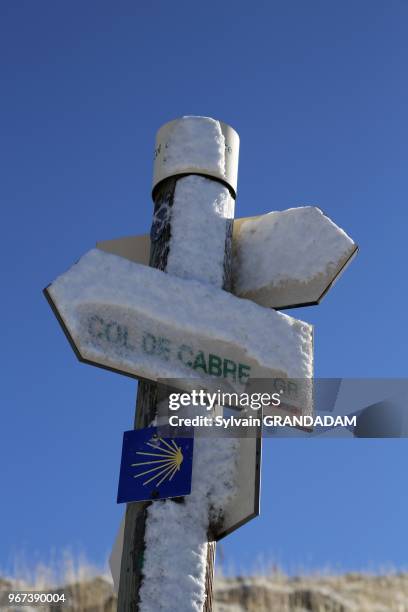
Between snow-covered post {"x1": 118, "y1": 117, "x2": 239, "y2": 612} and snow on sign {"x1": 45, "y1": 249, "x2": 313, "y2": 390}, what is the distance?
18 centimetres

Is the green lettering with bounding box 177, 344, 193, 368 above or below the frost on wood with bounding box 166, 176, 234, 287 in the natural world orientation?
below

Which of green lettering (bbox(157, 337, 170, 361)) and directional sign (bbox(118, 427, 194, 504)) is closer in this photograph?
directional sign (bbox(118, 427, 194, 504))

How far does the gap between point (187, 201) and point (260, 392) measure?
3.55 ft

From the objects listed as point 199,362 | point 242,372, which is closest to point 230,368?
point 242,372

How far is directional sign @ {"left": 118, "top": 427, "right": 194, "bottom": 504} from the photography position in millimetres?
3562

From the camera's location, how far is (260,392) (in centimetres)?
400

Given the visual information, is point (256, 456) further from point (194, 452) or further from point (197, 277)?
point (197, 277)

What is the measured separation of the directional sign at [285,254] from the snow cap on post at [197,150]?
0.95ft

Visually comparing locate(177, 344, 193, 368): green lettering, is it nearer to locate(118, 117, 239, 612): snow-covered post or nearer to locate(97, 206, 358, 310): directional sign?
locate(118, 117, 239, 612): snow-covered post

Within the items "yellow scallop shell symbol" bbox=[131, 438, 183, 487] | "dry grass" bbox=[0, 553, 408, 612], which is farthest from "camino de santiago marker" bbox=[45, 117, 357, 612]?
"dry grass" bbox=[0, 553, 408, 612]

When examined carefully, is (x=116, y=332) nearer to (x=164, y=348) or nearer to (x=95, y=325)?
(x=95, y=325)

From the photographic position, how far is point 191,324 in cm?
389

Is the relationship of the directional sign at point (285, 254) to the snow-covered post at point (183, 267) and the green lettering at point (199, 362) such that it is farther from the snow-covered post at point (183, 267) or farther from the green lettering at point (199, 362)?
the green lettering at point (199, 362)

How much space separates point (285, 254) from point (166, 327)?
1010 millimetres
